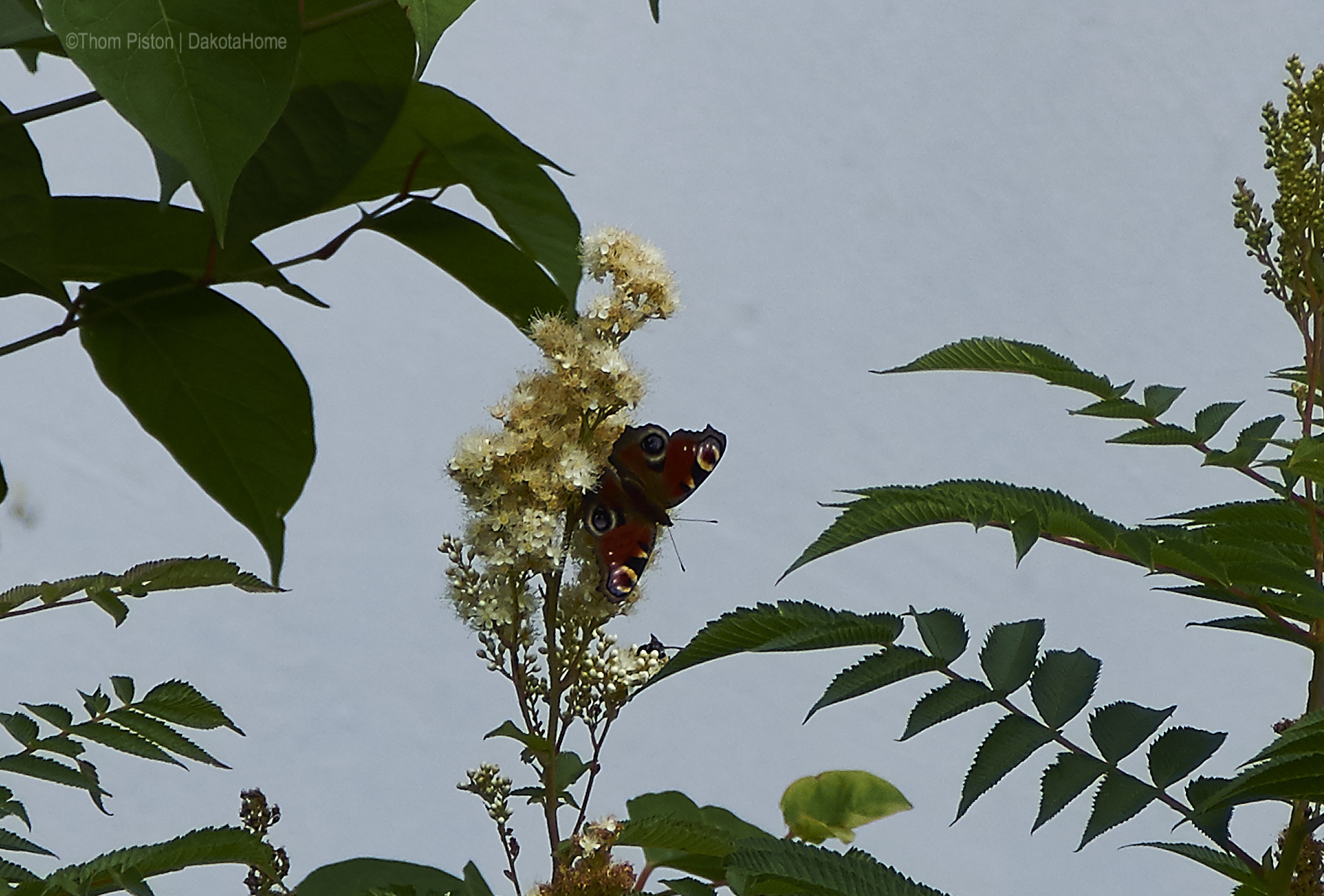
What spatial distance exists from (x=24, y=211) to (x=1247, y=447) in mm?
434

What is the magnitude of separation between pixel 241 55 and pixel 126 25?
0.10 feet

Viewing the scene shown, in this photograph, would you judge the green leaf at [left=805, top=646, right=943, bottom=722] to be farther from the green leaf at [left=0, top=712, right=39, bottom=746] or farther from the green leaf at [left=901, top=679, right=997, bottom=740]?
the green leaf at [left=0, top=712, right=39, bottom=746]

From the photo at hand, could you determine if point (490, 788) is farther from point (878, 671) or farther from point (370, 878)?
point (878, 671)

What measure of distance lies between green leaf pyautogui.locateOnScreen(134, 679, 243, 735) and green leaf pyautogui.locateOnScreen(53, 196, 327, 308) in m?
0.16

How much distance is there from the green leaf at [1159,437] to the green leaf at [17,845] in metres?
0.40

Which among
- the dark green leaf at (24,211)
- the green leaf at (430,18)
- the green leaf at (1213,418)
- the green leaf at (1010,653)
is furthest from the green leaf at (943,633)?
the dark green leaf at (24,211)

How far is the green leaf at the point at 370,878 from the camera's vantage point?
0.47 metres

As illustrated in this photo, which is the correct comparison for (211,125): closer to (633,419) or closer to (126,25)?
(126,25)

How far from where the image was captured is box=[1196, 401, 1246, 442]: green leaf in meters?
0.43

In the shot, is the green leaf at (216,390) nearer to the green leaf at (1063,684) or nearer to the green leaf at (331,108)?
the green leaf at (331,108)

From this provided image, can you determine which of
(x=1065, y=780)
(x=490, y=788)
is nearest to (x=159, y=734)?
(x=490, y=788)

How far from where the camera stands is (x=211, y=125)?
1.09 ft

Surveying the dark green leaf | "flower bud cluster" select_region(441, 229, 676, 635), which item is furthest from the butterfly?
the dark green leaf

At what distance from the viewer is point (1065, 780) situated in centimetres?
34
